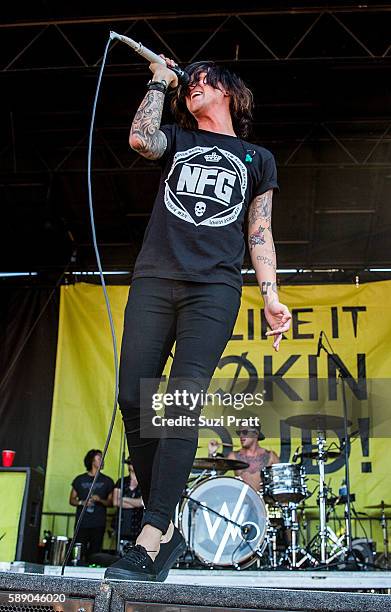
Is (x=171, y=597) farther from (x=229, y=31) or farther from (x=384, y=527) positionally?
(x=384, y=527)

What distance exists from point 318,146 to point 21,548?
17.0ft

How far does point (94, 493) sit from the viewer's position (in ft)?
25.9

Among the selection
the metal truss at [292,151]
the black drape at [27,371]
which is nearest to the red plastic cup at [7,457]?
the black drape at [27,371]

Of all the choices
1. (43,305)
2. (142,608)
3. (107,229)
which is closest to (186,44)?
(107,229)

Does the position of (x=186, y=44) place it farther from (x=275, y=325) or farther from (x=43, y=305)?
(x=275, y=325)

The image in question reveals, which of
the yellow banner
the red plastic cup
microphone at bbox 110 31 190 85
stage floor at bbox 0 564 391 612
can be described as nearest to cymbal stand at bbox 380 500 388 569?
the yellow banner

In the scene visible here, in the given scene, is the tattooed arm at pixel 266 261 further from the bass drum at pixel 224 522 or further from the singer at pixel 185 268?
the bass drum at pixel 224 522

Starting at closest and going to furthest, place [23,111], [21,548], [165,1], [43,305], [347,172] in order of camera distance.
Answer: [21,548] → [165,1] → [23,111] → [347,172] → [43,305]

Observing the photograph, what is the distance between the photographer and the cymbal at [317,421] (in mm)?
6570

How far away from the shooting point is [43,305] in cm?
892

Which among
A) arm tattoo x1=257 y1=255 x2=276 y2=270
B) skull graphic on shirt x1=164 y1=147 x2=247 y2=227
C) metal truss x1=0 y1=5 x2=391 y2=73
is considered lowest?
arm tattoo x1=257 y1=255 x2=276 y2=270

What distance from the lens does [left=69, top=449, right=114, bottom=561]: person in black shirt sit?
303 inches

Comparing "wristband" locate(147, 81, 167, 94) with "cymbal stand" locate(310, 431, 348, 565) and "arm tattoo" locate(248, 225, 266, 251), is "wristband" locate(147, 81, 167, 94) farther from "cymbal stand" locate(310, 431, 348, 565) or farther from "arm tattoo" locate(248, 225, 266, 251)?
"cymbal stand" locate(310, 431, 348, 565)

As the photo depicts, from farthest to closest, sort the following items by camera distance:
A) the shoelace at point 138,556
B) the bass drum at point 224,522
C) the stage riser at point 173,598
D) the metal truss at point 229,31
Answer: the metal truss at point 229,31, the bass drum at point 224,522, the shoelace at point 138,556, the stage riser at point 173,598
